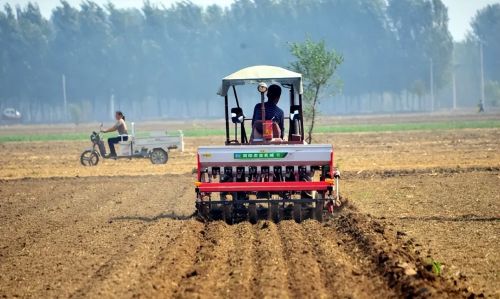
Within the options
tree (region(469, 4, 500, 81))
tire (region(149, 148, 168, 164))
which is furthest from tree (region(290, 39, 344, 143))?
tree (region(469, 4, 500, 81))

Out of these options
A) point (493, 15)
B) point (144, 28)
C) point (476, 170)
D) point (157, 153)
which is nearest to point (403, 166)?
point (476, 170)

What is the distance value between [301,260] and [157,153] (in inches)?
863

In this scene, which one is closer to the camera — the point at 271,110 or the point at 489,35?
the point at 271,110

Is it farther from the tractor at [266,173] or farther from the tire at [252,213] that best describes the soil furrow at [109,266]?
the tire at [252,213]

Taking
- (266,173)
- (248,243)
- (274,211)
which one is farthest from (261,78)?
(248,243)

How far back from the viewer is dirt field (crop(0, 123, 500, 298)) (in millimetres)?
10344

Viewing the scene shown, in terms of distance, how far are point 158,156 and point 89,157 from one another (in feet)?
9.25

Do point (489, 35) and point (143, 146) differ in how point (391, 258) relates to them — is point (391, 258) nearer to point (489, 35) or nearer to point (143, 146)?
point (143, 146)

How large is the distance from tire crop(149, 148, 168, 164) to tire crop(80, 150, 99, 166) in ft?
7.41

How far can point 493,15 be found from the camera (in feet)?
505

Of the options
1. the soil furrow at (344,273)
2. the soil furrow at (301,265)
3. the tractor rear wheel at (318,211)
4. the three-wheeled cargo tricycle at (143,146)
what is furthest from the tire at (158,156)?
the soil furrow at (344,273)

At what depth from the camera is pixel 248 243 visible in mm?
13547

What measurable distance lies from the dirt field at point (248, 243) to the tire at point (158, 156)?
5.56m

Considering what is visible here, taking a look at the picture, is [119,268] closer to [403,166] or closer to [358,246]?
[358,246]
